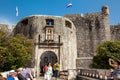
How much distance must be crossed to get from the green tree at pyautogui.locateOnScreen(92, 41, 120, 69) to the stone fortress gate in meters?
2.91

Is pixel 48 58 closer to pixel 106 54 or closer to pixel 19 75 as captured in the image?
pixel 106 54

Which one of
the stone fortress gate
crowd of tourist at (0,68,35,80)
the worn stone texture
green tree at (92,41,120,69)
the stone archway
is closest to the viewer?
crowd of tourist at (0,68,35,80)

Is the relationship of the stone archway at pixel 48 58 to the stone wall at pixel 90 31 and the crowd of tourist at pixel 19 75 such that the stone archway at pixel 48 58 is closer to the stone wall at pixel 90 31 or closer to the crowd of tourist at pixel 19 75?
the stone wall at pixel 90 31

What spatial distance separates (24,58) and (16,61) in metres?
0.83

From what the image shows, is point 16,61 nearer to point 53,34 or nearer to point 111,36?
point 53,34

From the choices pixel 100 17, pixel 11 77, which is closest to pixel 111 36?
pixel 100 17

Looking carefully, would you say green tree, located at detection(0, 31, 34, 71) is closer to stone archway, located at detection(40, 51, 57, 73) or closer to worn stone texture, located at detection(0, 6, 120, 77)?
worn stone texture, located at detection(0, 6, 120, 77)

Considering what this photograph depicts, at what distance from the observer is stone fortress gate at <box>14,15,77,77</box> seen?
26.9 meters

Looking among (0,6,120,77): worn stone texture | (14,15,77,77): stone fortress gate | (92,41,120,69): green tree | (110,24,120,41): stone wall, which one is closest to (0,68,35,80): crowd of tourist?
(14,15,77,77): stone fortress gate

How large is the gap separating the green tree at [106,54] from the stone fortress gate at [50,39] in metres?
2.91

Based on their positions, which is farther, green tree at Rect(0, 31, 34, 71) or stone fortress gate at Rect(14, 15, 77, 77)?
stone fortress gate at Rect(14, 15, 77, 77)

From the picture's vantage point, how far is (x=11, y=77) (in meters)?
9.30

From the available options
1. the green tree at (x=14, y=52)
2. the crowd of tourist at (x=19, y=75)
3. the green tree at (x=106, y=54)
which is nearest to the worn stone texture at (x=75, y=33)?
the green tree at (x=14, y=52)

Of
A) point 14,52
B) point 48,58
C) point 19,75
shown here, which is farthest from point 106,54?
point 19,75
